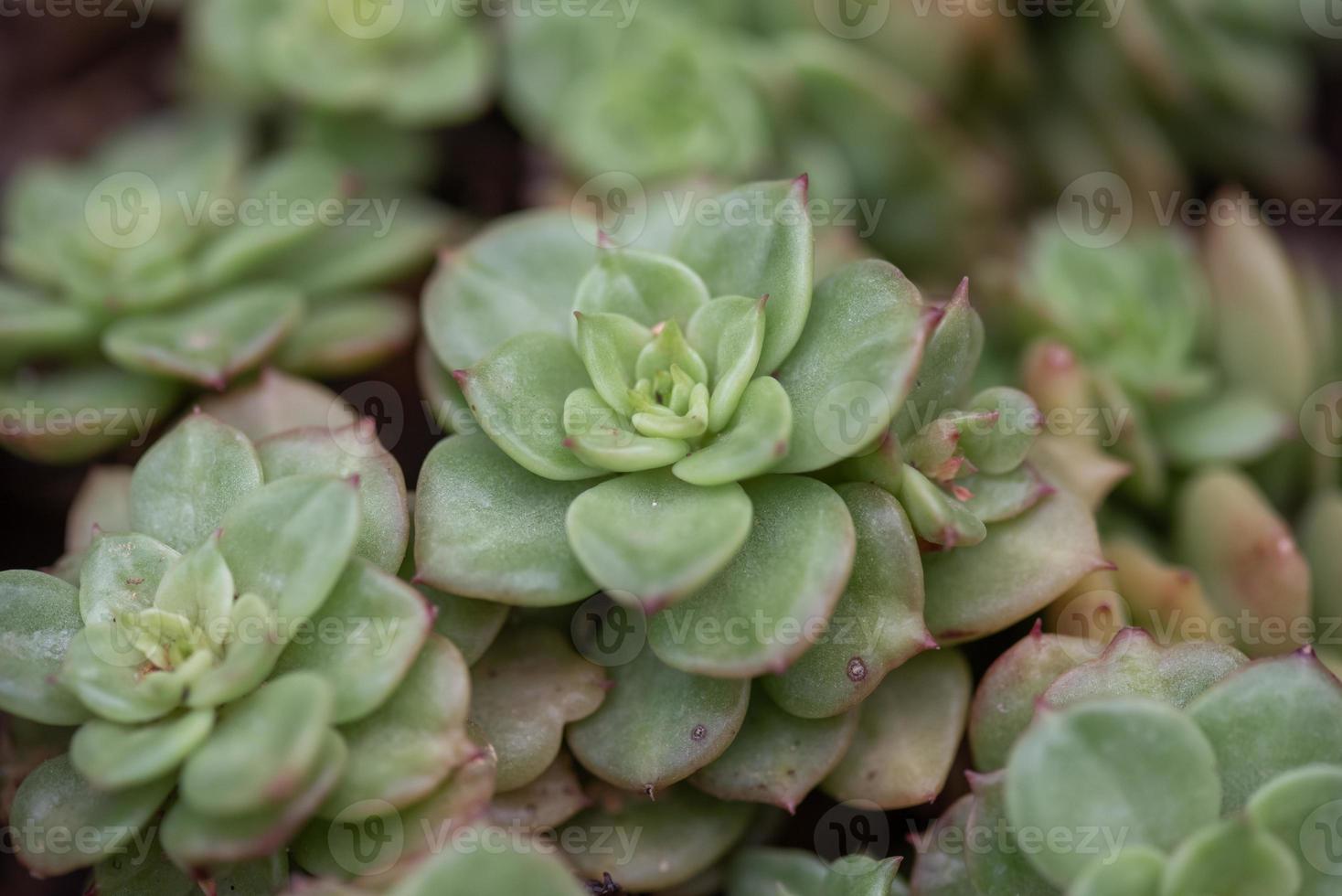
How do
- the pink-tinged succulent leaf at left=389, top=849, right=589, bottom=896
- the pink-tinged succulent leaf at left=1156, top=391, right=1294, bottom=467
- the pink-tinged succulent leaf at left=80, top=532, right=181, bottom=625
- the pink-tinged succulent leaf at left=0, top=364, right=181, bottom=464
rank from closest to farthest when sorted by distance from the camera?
the pink-tinged succulent leaf at left=389, top=849, right=589, bottom=896 < the pink-tinged succulent leaf at left=80, top=532, right=181, bottom=625 < the pink-tinged succulent leaf at left=0, top=364, right=181, bottom=464 < the pink-tinged succulent leaf at left=1156, top=391, right=1294, bottom=467

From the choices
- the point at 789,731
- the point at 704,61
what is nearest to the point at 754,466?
the point at 789,731

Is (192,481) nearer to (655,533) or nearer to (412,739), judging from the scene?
(412,739)

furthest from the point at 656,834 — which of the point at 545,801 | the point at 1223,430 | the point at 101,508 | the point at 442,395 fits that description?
the point at 1223,430

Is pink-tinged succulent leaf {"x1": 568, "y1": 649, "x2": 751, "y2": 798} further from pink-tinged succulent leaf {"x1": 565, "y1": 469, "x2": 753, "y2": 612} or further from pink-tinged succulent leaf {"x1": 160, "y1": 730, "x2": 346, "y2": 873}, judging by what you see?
pink-tinged succulent leaf {"x1": 160, "y1": 730, "x2": 346, "y2": 873}

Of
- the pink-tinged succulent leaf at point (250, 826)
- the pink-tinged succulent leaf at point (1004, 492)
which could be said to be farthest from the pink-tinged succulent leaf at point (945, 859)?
the pink-tinged succulent leaf at point (250, 826)

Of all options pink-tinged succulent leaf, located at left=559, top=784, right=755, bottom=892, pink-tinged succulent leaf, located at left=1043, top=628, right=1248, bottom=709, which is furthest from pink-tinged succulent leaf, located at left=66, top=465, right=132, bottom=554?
pink-tinged succulent leaf, located at left=1043, top=628, right=1248, bottom=709

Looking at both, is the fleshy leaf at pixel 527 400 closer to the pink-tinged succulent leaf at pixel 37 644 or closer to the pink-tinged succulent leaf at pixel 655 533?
the pink-tinged succulent leaf at pixel 655 533
